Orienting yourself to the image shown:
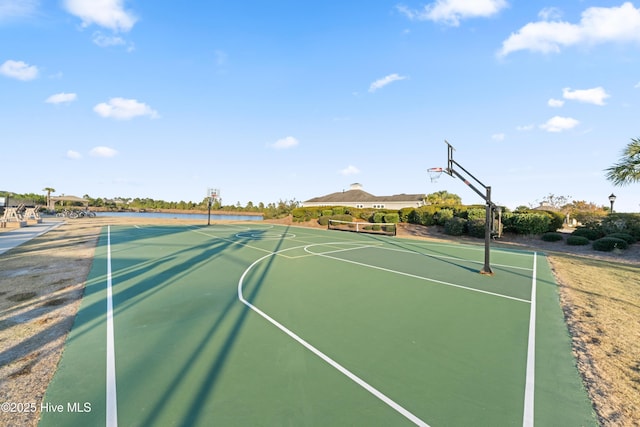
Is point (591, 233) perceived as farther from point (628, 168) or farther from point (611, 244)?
point (628, 168)

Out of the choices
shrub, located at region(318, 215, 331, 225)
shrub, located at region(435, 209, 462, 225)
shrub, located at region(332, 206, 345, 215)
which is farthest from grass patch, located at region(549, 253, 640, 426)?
shrub, located at region(332, 206, 345, 215)

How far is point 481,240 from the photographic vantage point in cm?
2070

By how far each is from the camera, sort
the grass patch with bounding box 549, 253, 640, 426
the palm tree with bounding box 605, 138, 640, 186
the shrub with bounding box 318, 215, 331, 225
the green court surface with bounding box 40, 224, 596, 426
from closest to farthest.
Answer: the green court surface with bounding box 40, 224, 596, 426 → the grass patch with bounding box 549, 253, 640, 426 → the palm tree with bounding box 605, 138, 640, 186 → the shrub with bounding box 318, 215, 331, 225

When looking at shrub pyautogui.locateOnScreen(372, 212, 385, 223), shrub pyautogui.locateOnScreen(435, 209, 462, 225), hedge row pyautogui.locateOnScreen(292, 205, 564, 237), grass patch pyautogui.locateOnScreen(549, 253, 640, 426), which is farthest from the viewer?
shrub pyautogui.locateOnScreen(372, 212, 385, 223)

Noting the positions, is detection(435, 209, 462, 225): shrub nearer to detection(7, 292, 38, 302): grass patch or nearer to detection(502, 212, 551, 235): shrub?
detection(502, 212, 551, 235): shrub

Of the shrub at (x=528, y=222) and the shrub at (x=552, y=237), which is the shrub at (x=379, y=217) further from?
the shrub at (x=552, y=237)

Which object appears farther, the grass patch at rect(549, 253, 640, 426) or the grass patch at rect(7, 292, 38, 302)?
the grass patch at rect(7, 292, 38, 302)

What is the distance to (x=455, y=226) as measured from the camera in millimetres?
22438

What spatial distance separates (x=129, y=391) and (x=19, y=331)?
10.7ft

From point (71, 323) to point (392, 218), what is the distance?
2714cm

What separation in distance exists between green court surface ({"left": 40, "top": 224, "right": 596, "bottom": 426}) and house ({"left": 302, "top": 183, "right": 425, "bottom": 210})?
35672mm

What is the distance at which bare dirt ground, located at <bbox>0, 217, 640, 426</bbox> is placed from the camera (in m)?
3.28

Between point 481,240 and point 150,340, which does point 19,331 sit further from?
point 481,240

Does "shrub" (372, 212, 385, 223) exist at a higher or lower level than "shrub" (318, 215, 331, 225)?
higher
